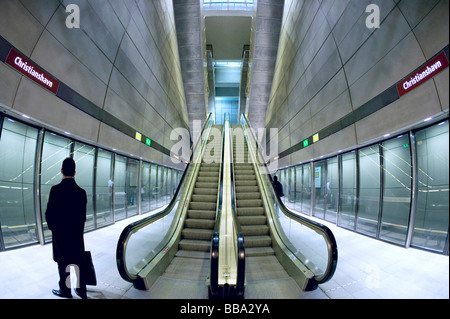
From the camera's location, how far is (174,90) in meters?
10.8

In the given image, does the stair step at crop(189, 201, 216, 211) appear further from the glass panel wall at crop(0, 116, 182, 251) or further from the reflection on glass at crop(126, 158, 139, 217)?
the reflection on glass at crop(126, 158, 139, 217)

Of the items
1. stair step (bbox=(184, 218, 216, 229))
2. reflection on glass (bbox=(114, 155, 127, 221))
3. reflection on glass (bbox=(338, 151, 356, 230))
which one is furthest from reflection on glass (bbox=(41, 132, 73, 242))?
reflection on glass (bbox=(338, 151, 356, 230))

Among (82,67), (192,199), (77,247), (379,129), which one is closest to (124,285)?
(77,247)

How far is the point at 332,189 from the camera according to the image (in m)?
6.89

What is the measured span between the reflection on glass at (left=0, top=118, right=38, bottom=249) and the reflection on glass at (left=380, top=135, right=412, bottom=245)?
24.5 feet

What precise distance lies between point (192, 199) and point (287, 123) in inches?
257

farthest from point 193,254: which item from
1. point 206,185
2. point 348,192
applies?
point 348,192

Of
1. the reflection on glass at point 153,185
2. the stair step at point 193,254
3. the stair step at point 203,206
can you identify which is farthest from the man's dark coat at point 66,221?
the reflection on glass at point 153,185

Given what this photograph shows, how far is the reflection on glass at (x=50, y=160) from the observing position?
165 inches

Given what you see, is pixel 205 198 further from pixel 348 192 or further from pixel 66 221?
pixel 348 192

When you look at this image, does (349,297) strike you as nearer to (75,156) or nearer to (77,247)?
(77,247)

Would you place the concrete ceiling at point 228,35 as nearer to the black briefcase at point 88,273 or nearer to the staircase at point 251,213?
the staircase at point 251,213

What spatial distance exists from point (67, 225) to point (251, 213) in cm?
355
